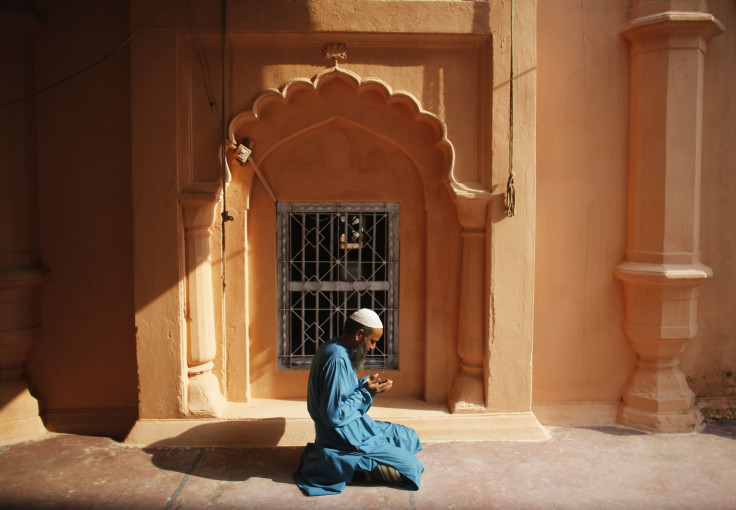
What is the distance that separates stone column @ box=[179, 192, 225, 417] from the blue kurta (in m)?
1.24

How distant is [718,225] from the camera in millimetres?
5855

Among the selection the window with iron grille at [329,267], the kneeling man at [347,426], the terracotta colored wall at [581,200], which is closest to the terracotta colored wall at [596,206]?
the terracotta colored wall at [581,200]

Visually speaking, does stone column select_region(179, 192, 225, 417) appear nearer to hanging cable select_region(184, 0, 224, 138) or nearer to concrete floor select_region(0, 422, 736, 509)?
concrete floor select_region(0, 422, 736, 509)

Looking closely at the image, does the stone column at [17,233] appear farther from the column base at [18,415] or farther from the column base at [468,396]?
the column base at [468,396]

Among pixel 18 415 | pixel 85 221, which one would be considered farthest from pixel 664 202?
pixel 18 415

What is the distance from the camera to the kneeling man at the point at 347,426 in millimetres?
4316

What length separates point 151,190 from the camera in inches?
202

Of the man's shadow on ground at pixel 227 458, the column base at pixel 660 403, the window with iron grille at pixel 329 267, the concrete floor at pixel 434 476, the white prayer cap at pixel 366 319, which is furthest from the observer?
the window with iron grille at pixel 329 267

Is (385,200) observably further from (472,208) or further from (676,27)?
(676,27)

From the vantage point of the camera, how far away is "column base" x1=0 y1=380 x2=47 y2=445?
533 centimetres

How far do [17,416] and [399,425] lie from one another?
3.25 m

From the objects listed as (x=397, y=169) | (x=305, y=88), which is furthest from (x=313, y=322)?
(x=305, y=88)

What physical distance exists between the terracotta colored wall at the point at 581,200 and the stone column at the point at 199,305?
292cm

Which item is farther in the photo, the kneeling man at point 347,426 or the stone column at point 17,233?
the stone column at point 17,233
